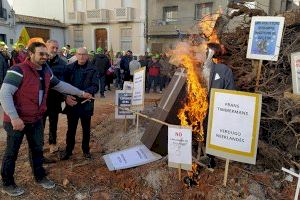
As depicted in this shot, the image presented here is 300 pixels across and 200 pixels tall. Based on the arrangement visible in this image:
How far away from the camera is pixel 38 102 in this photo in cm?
462

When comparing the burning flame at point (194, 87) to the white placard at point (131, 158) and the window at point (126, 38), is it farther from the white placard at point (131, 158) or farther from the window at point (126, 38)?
the window at point (126, 38)

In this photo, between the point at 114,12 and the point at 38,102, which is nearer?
the point at 38,102

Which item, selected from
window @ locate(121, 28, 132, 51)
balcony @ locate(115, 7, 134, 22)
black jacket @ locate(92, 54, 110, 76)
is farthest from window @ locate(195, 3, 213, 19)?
black jacket @ locate(92, 54, 110, 76)

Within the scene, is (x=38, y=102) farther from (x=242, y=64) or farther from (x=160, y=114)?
(x=242, y=64)

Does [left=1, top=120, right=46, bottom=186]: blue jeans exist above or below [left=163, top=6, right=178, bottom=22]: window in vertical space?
below

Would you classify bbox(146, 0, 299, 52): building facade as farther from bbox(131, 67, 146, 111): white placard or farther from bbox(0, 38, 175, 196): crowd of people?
bbox(0, 38, 175, 196): crowd of people

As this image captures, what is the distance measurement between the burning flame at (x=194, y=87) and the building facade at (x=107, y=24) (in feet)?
73.4

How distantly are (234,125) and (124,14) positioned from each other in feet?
83.7

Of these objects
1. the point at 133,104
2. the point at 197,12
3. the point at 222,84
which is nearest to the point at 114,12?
the point at 197,12

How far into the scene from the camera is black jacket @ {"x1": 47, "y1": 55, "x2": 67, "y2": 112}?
5840 millimetres

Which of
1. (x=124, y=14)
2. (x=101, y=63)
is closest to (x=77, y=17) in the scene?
(x=124, y=14)

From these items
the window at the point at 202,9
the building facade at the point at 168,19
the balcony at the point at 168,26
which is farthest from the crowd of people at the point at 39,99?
the balcony at the point at 168,26

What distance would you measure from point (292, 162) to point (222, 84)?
5.26 ft

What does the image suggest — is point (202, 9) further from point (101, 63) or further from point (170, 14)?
point (101, 63)
